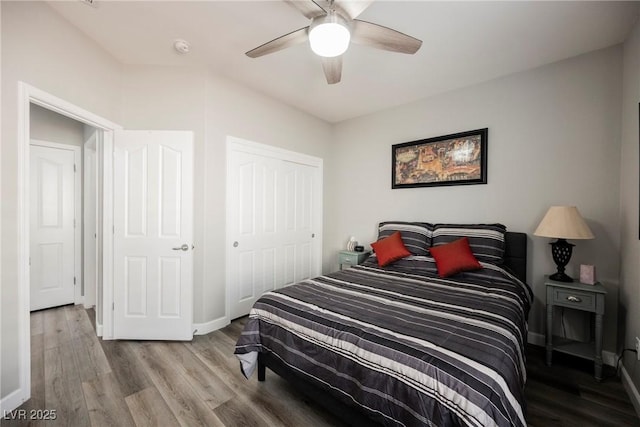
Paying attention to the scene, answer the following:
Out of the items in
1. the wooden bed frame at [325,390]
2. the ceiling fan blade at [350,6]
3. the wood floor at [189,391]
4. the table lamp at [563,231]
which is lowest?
the wood floor at [189,391]

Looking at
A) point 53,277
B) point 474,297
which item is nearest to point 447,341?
point 474,297

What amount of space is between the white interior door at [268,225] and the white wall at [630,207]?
3.18 metres

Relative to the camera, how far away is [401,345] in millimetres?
1243

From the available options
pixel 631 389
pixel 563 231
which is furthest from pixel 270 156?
pixel 631 389

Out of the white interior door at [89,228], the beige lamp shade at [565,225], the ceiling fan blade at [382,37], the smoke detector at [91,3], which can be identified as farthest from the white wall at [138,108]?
the beige lamp shade at [565,225]

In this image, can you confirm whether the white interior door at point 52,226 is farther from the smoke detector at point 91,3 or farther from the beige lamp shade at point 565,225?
the beige lamp shade at point 565,225

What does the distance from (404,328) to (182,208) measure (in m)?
2.29

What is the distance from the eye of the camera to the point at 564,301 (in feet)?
6.98

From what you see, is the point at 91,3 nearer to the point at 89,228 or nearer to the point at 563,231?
the point at 89,228

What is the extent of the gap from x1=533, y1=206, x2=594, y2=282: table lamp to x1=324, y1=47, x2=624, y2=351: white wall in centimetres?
25

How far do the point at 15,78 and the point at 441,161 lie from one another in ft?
12.2

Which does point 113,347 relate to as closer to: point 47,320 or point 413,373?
point 47,320

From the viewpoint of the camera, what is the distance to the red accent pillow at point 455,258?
7.79 feet

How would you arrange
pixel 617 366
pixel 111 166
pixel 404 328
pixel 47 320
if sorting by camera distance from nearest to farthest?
1. pixel 404 328
2. pixel 617 366
3. pixel 111 166
4. pixel 47 320
